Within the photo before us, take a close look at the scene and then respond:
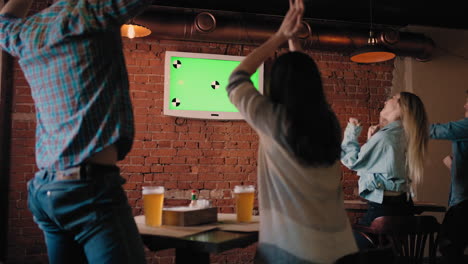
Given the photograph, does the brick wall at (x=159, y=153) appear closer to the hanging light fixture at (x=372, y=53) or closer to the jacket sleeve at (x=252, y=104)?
the hanging light fixture at (x=372, y=53)

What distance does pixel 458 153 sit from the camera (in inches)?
120

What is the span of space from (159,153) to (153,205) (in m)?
2.71

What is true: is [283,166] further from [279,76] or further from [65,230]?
[65,230]

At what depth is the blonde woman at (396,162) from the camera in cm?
254

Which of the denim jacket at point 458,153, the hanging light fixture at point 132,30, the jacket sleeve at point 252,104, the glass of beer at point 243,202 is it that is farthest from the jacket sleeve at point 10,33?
the denim jacket at point 458,153

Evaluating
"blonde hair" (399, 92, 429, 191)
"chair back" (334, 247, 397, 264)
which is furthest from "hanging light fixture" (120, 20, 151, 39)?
"chair back" (334, 247, 397, 264)

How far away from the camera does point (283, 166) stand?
50.3 inches

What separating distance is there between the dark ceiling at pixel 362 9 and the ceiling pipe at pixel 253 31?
9 centimetres

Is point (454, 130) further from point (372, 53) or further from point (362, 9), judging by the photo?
point (362, 9)

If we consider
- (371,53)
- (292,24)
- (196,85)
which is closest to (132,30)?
(196,85)

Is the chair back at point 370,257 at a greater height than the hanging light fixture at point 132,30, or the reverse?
the hanging light fixture at point 132,30

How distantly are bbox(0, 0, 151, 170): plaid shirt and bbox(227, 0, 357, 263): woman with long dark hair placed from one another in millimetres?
378

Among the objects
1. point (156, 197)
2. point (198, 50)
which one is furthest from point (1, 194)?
point (156, 197)

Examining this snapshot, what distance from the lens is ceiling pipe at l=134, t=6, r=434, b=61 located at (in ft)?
12.9
